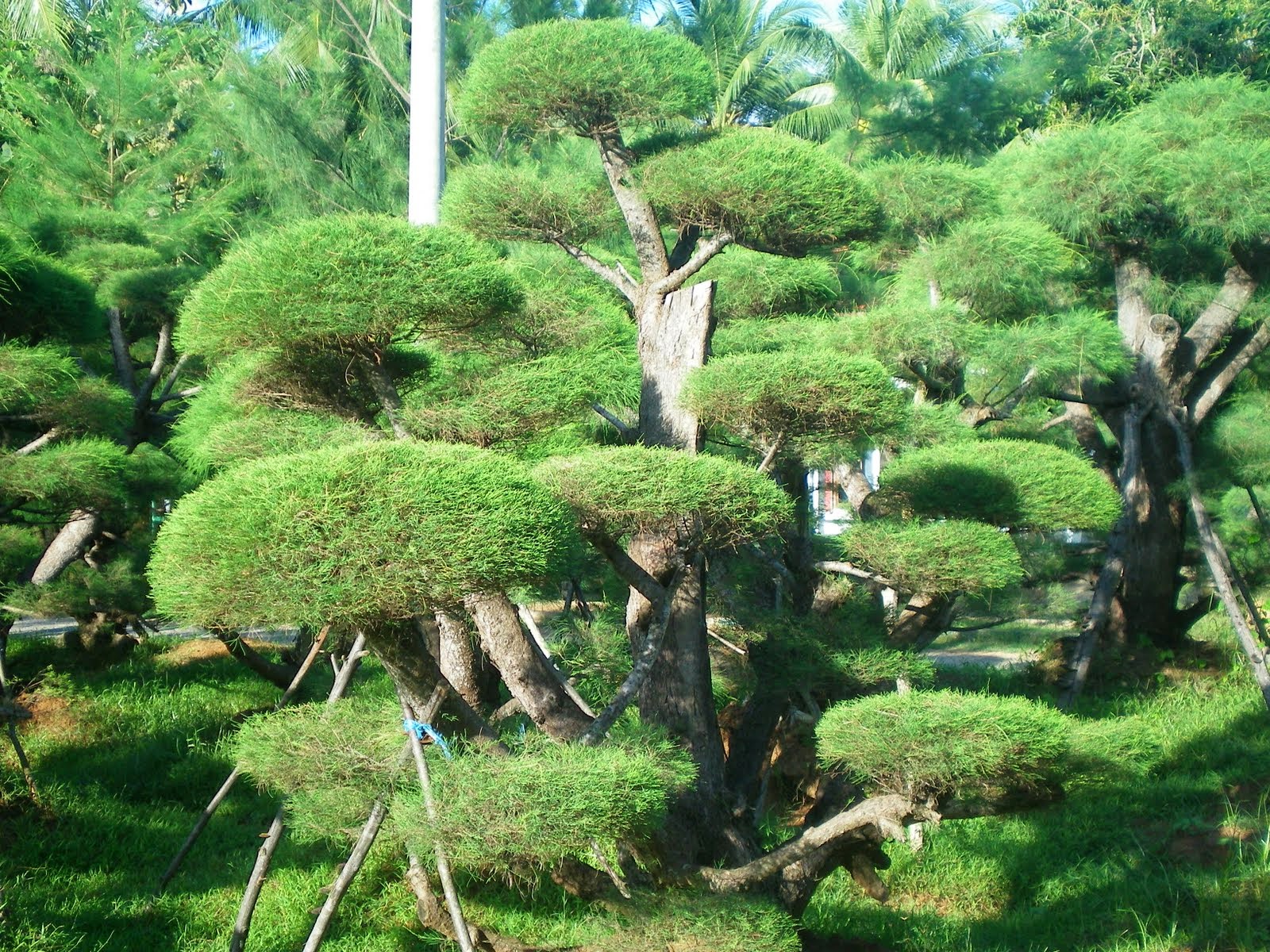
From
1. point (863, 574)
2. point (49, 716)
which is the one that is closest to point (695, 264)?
point (863, 574)

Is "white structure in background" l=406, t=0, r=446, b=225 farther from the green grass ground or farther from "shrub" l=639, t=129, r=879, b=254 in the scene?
the green grass ground

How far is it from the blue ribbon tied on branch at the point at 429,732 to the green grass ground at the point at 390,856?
4.99 ft

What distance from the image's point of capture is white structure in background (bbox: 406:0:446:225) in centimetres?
379

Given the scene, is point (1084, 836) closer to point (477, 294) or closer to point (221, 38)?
point (477, 294)

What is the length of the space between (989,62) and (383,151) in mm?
5287

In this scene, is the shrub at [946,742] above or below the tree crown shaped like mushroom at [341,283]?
below

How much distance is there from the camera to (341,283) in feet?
9.10

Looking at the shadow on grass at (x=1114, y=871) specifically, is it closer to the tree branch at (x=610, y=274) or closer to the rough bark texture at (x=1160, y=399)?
the rough bark texture at (x=1160, y=399)

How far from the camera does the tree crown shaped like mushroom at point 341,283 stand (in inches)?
109

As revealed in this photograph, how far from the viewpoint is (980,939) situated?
4.46 m

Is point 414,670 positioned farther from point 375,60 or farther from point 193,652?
point 375,60

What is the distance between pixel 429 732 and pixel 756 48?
12582mm

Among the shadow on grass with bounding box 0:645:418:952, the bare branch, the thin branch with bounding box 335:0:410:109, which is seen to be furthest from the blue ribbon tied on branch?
the thin branch with bounding box 335:0:410:109

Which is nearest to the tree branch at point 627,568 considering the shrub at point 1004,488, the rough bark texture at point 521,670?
the rough bark texture at point 521,670
